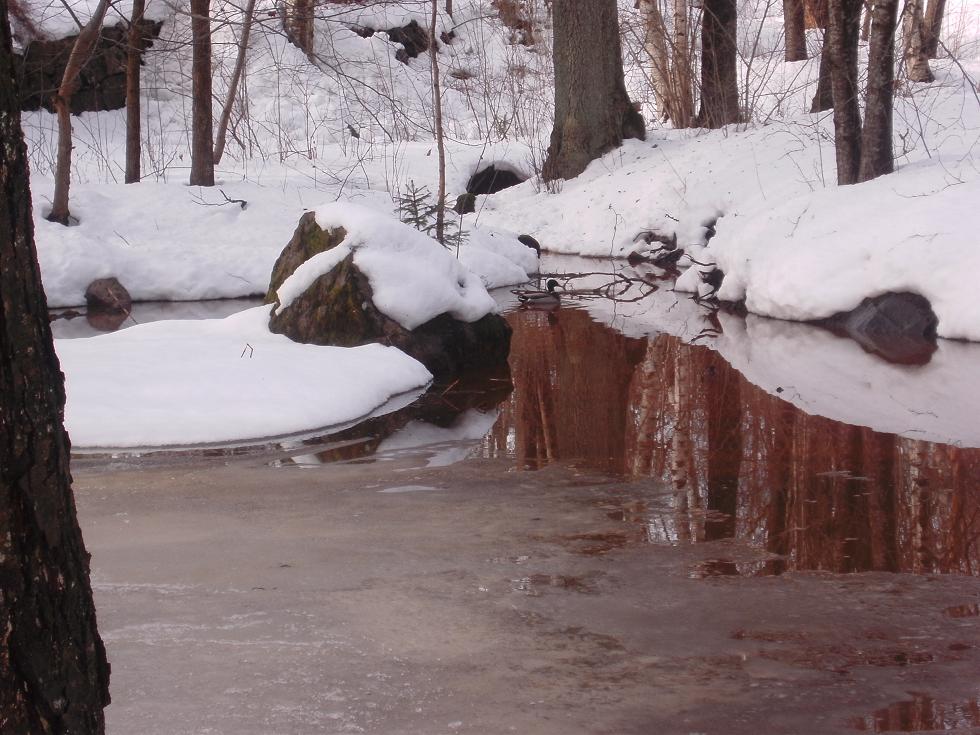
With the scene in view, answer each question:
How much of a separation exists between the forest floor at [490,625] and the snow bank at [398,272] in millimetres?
2977

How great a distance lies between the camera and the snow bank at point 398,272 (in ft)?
24.4

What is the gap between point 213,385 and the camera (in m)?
6.12

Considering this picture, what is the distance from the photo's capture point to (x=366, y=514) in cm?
438

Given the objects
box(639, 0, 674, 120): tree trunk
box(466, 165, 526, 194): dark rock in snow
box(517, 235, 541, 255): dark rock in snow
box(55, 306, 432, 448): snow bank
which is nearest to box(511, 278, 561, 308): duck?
box(517, 235, 541, 255): dark rock in snow

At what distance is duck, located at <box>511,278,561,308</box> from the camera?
34.0 ft

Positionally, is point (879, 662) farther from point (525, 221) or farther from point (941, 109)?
point (525, 221)

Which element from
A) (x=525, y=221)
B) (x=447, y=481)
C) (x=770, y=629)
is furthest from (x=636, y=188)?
(x=770, y=629)

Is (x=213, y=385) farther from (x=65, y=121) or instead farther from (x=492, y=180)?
(x=492, y=180)

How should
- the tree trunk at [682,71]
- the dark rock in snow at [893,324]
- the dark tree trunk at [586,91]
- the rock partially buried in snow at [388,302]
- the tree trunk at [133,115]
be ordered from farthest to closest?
the tree trunk at [682,71] → the dark tree trunk at [586,91] → the tree trunk at [133,115] → the dark rock in snow at [893,324] → the rock partially buried in snow at [388,302]

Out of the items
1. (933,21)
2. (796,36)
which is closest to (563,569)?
(933,21)

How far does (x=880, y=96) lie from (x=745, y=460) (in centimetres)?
543

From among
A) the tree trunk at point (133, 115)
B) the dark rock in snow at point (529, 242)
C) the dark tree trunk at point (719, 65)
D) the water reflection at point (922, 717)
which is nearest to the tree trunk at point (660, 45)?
the dark tree trunk at point (719, 65)

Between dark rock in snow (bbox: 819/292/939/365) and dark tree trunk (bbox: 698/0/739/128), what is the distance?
8.24 m

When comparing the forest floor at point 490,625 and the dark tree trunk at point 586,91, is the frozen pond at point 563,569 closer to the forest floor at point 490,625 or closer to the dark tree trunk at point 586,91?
the forest floor at point 490,625
